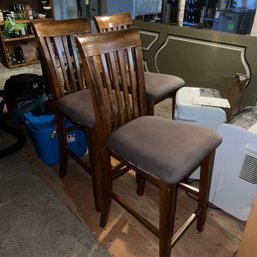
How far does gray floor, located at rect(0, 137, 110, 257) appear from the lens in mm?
1336

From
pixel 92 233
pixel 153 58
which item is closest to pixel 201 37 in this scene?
pixel 153 58

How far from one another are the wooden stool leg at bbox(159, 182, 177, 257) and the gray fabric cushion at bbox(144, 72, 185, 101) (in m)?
0.68

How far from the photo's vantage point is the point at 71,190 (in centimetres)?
173

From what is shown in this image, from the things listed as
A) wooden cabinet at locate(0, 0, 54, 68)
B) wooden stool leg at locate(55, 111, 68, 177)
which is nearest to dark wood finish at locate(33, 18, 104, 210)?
wooden stool leg at locate(55, 111, 68, 177)

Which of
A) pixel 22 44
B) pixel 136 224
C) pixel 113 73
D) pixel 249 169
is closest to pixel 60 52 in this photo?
pixel 113 73

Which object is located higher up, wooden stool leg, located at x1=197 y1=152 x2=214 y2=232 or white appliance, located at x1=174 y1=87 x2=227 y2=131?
white appliance, located at x1=174 y1=87 x2=227 y2=131

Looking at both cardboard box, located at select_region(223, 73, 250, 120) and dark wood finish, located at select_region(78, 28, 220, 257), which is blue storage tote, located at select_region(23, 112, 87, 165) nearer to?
dark wood finish, located at select_region(78, 28, 220, 257)

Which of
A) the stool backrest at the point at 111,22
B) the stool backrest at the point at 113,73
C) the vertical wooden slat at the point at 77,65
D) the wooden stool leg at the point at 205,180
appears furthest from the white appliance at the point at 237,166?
the stool backrest at the point at 111,22

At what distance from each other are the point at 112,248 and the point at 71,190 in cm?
54

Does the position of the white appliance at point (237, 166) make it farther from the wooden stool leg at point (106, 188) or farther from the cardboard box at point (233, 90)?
the wooden stool leg at point (106, 188)

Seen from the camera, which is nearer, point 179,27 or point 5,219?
point 5,219

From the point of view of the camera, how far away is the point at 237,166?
4.43 ft

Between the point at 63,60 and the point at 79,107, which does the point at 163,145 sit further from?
the point at 63,60

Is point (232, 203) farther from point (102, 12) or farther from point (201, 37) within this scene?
point (102, 12)
